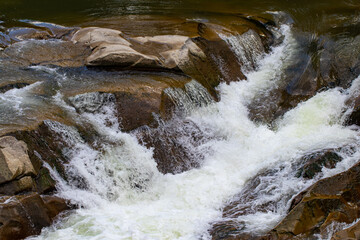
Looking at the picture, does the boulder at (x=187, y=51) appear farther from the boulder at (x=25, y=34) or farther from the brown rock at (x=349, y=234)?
the brown rock at (x=349, y=234)

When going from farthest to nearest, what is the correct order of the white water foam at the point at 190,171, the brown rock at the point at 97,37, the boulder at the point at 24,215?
the brown rock at the point at 97,37, the white water foam at the point at 190,171, the boulder at the point at 24,215

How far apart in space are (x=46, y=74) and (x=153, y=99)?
2.16 m

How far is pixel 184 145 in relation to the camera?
7.17m

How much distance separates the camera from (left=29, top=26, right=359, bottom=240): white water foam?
534 centimetres

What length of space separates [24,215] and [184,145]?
308 cm

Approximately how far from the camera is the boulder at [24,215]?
480 cm

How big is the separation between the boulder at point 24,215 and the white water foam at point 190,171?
0.17 m

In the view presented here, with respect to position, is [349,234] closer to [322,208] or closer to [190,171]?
[322,208]

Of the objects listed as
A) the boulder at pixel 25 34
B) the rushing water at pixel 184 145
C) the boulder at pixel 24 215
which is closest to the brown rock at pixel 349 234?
the rushing water at pixel 184 145

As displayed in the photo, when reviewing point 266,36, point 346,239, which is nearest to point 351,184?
point 346,239

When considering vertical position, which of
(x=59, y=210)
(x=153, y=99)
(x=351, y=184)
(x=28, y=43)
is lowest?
(x=59, y=210)

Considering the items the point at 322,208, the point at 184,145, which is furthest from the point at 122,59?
the point at 322,208

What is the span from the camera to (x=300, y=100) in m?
8.71

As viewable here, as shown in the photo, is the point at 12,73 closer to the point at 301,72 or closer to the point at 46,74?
the point at 46,74
